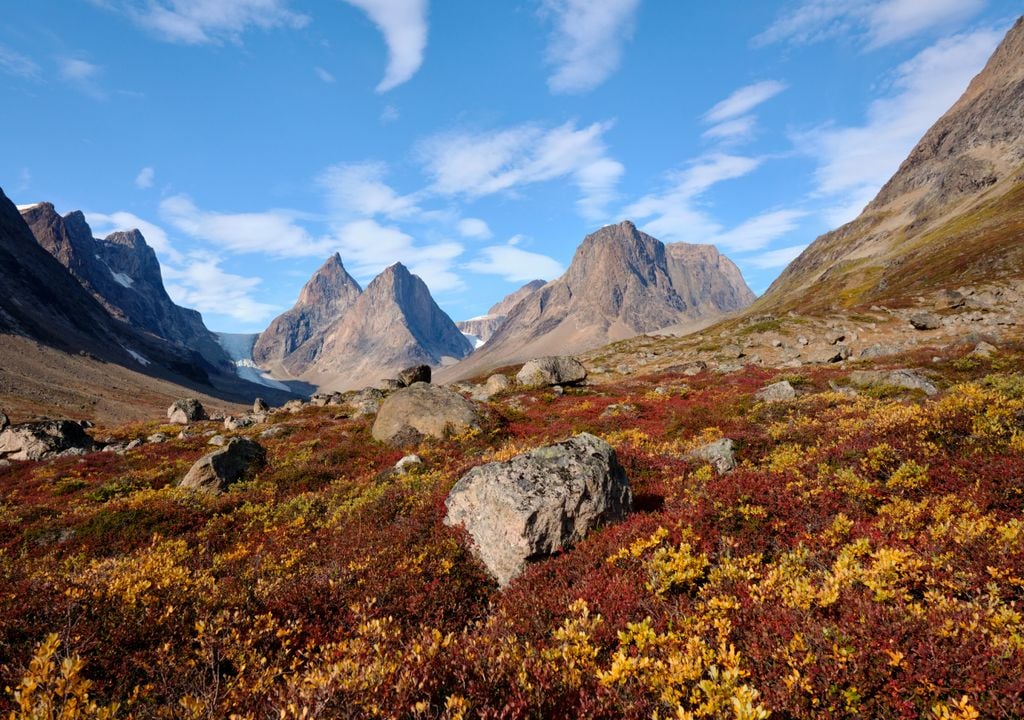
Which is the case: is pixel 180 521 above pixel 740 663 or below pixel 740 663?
below

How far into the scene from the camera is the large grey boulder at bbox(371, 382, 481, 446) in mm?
23688

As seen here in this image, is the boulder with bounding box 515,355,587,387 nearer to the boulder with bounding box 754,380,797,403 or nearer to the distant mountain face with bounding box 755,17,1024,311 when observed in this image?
the boulder with bounding box 754,380,797,403

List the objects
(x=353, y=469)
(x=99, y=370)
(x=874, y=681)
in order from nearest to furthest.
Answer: (x=874, y=681)
(x=353, y=469)
(x=99, y=370)

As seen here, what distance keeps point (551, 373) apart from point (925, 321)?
4432cm

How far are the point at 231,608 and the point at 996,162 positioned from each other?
27295 centimetres

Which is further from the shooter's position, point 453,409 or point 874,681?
point 453,409

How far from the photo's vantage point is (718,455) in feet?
46.5

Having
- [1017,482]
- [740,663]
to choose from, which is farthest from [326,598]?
[1017,482]

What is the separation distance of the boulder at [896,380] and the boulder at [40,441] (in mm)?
46633

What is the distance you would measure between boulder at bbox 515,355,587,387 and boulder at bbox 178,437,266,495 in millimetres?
24506

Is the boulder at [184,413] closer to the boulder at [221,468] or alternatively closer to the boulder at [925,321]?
the boulder at [221,468]

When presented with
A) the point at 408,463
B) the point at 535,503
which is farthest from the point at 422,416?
the point at 535,503

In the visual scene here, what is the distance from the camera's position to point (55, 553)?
13055 mm

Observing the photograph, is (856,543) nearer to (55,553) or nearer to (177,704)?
(177,704)
